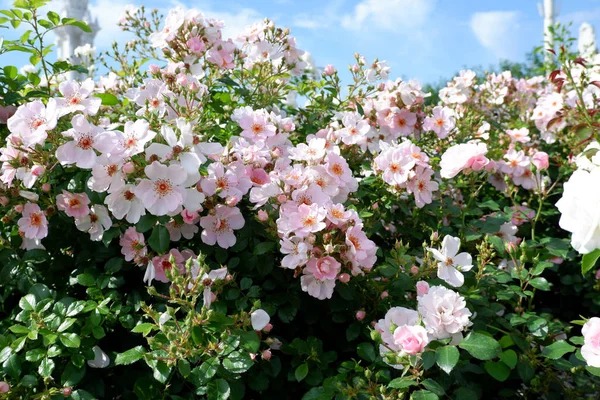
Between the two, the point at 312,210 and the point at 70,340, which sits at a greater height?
the point at 312,210

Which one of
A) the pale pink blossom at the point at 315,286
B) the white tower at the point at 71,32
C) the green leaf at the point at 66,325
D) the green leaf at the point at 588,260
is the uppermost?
the white tower at the point at 71,32

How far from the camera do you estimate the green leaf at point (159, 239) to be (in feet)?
5.15

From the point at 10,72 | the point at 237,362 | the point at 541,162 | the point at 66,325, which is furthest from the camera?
the point at 541,162

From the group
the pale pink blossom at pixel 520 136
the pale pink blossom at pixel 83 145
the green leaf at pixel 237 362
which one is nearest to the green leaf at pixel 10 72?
the pale pink blossom at pixel 83 145

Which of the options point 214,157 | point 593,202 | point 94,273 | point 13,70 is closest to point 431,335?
point 593,202

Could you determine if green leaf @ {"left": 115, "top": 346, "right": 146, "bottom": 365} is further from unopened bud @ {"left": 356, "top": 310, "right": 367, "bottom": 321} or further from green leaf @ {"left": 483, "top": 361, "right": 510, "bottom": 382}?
green leaf @ {"left": 483, "top": 361, "right": 510, "bottom": 382}

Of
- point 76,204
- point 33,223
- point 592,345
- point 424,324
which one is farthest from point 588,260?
point 33,223

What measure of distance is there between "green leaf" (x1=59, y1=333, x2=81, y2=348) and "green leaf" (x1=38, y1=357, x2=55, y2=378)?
0.21ft

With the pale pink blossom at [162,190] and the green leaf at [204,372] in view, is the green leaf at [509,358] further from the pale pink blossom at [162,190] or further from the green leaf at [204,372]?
the pale pink blossom at [162,190]

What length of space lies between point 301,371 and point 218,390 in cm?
29

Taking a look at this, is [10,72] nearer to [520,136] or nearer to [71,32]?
[520,136]

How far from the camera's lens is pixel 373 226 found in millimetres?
2090

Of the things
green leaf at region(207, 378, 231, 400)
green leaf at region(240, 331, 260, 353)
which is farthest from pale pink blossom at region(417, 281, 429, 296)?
green leaf at region(207, 378, 231, 400)

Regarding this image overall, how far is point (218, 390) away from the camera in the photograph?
1.41m
